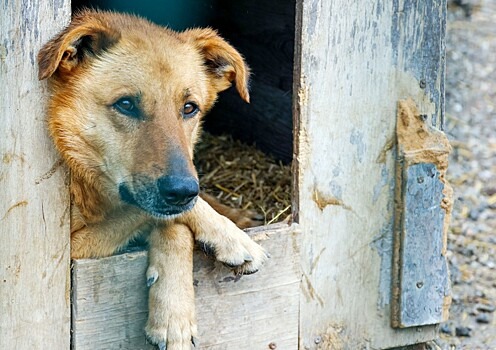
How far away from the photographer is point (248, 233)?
411cm

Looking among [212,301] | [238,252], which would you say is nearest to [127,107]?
[238,252]

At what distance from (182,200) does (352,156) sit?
1.13 meters

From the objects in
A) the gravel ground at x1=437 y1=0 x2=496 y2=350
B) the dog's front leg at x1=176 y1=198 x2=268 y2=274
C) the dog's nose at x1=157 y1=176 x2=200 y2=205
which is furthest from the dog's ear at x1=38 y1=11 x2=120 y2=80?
the gravel ground at x1=437 y1=0 x2=496 y2=350

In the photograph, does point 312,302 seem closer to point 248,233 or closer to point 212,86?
point 248,233

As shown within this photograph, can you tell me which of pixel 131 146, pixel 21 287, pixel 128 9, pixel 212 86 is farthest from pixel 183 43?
pixel 128 9

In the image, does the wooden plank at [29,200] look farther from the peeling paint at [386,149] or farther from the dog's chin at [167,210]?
the peeling paint at [386,149]

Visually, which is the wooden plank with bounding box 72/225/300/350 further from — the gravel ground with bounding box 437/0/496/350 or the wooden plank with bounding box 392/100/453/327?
the gravel ground with bounding box 437/0/496/350

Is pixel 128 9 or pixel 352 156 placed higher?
pixel 128 9

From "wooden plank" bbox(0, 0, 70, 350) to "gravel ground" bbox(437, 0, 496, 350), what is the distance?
2404mm

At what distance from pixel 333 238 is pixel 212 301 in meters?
0.68

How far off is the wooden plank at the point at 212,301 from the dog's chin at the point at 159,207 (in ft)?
0.92

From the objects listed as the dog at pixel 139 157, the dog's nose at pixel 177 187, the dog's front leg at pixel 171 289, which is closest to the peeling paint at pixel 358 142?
the dog at pixel 139 157

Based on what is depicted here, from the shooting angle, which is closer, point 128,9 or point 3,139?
point 3,139

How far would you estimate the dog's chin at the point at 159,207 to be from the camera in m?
3.54
